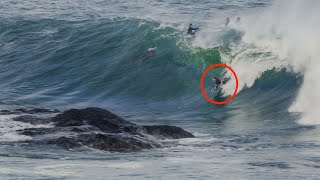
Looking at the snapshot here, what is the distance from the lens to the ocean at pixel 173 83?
18.5 meters

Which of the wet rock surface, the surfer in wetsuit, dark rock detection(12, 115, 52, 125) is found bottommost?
the wet rock surface

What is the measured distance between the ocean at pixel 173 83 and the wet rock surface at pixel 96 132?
0.44 m

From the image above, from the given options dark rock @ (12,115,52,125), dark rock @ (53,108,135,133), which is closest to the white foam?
dark rock @ (53,108,135,133)

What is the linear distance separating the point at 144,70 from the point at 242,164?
17847 mm

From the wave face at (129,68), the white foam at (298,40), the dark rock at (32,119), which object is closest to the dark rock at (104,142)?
the dark rock at (32,119)

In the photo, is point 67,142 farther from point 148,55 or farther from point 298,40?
point 148,55

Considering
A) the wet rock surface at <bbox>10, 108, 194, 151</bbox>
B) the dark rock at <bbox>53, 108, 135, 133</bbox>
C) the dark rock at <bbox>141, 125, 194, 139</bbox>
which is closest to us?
the wet rock surface at <bbox>10, 108, 194, 151</bbox>

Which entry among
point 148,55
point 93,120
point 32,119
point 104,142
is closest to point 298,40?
point 148,55

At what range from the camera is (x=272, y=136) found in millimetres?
23656

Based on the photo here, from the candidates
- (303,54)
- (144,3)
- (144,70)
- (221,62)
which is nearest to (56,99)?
(144,70)

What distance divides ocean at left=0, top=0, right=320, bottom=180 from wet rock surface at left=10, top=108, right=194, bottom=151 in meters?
0.44

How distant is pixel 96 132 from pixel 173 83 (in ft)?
42.6

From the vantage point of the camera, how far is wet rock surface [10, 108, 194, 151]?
20.3 m

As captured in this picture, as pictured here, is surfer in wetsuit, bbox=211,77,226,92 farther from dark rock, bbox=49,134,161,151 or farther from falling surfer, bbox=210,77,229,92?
dark rock, bbox=49,134,161,151
